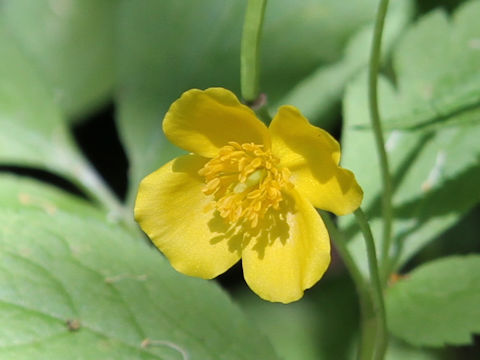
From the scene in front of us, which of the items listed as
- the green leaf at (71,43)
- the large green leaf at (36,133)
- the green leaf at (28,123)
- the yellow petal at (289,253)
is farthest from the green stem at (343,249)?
the green leaf at (71,43)

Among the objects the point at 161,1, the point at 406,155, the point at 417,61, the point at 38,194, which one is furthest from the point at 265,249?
the point at 161,1

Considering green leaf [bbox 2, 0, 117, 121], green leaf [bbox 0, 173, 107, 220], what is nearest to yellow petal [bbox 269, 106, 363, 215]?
green leaf [bbox 0, 173, 107, 220]

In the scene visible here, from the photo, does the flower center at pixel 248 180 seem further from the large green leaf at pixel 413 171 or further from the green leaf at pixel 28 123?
the green leaf at pixel 28 123

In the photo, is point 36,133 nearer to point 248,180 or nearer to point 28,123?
point 28,123

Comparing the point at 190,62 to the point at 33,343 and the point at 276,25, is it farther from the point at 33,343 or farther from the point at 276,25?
the point at 33,343

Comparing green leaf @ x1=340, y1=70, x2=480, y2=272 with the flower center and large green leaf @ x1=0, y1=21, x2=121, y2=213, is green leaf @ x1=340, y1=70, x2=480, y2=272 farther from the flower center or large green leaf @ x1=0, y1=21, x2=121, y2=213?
large green leaf @ x1=0, y1=21, x2=121, y2=213

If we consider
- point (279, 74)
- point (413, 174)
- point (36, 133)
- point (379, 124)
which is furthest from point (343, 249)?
point (36, 133)
